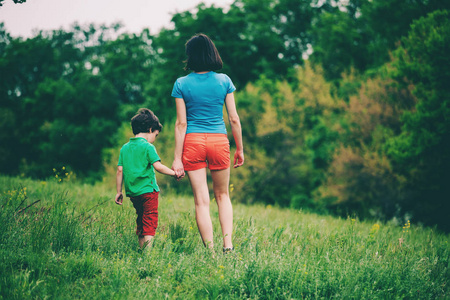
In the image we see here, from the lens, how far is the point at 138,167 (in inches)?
144

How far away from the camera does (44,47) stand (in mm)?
35188

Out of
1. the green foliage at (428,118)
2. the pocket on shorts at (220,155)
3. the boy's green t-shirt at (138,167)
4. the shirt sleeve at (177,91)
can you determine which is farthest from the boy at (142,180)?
the green foliage at (428,118)

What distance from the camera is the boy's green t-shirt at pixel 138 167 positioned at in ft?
11.9

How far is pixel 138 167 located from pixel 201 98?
2.97 ft

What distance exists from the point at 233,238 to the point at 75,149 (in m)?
31.1

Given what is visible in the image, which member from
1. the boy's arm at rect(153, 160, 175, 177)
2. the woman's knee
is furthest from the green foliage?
the boy's arm at rect(153, 160, 175, 177)

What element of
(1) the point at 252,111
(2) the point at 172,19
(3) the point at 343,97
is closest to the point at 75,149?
(2) the point at 172,19

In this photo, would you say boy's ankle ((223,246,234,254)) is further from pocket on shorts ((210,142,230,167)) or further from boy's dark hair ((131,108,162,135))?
boy's dark hair ((131,108,162,135))

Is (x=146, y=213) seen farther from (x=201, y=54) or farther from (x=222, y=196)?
(x=201, y=54)

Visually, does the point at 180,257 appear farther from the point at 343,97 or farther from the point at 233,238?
the point at 343,97

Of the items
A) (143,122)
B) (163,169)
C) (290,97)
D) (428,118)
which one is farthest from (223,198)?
(290,97)

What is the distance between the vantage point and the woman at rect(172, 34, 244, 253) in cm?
359

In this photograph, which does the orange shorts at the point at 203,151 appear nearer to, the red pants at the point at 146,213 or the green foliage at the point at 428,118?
the red pants at the point at 146,213

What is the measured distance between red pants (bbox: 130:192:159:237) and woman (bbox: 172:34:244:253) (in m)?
0.41
